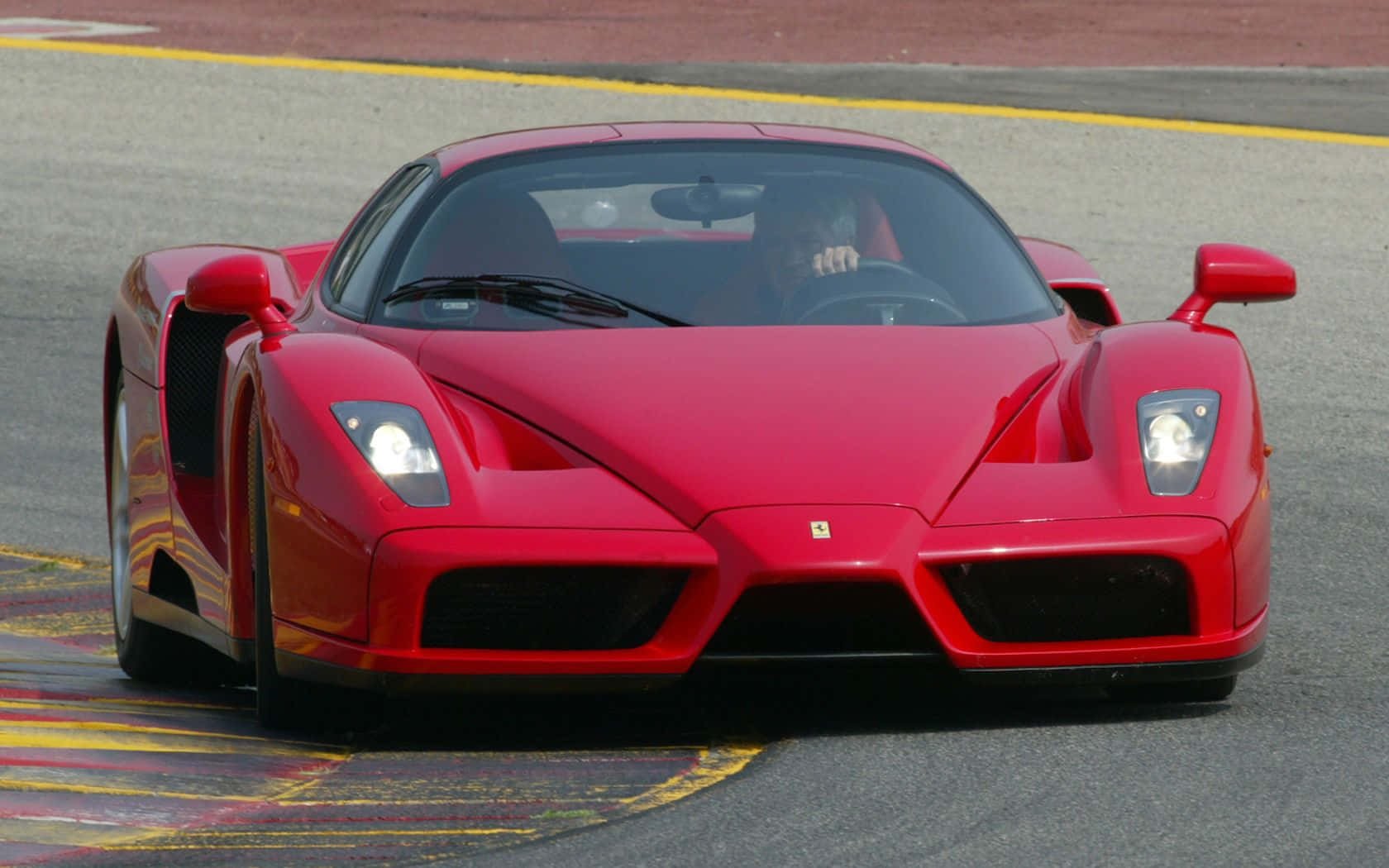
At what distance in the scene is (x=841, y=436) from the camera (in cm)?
460

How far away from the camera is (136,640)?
5.99 meters

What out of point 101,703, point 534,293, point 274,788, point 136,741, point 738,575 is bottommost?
point 101,703

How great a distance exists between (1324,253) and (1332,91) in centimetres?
442

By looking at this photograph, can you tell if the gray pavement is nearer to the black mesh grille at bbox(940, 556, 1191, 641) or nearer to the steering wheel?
the steering wheel

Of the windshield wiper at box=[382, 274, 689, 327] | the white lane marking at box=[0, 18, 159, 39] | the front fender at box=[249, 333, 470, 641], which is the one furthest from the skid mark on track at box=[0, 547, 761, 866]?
the white lane marking at box=[0, 18, 159, 39]

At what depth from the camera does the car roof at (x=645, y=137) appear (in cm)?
593

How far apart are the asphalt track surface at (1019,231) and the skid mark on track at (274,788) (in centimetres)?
13

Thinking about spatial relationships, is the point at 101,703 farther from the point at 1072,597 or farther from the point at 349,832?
the point at 1072,597

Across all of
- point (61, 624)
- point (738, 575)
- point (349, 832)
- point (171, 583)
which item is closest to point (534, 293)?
point (171, 583)

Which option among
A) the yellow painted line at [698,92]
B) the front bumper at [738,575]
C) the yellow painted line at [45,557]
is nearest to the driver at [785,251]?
the front bumper at [738,575]

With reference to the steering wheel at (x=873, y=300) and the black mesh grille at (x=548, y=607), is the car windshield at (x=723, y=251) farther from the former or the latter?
the black mesh grille at (x=548, y=607)

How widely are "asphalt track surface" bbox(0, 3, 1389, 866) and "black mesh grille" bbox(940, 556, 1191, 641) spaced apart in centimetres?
19

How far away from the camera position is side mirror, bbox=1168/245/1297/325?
5434 millimetres

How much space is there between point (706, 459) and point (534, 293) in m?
1.00
